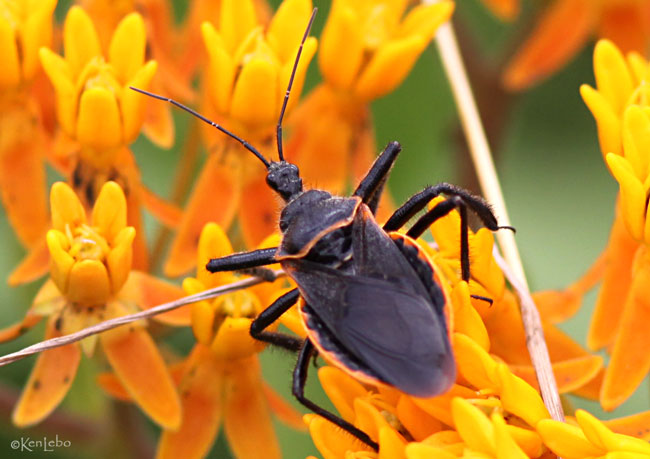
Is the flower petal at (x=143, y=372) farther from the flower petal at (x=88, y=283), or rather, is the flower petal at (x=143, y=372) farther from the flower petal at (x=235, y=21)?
the flower petal at (x=235, y=21)

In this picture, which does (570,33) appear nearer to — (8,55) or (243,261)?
(243,261)

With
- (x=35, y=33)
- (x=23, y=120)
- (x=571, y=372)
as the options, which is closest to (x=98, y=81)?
(x=35, y=33)

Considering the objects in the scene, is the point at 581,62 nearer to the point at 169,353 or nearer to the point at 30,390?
the point at 169,353

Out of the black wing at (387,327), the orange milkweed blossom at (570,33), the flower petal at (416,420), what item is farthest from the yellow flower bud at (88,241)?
the orange milkweed blossom at (570,33)

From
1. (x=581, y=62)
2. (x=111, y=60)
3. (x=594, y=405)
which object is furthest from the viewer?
(x=581, y=62)

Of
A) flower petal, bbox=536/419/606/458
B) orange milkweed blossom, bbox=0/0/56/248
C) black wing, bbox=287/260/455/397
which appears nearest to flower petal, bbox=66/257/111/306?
orange milkweed blossom, bbox=0/0/56/248

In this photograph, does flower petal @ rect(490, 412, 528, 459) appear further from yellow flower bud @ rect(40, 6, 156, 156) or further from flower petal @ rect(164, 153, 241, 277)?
yellow flower bud @ rect(40, 6, 156, 156)

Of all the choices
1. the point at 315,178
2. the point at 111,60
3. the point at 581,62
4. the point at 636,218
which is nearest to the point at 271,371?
the point at 315,178
